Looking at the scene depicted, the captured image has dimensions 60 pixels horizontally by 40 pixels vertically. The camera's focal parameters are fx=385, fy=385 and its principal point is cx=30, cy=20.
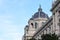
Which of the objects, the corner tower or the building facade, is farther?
the corner tower

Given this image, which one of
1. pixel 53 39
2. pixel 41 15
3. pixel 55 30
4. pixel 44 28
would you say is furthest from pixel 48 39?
pixel 41 15

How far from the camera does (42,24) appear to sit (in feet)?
421

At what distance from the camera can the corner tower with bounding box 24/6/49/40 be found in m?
136

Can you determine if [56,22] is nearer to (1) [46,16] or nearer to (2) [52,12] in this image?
(2) [52,12]

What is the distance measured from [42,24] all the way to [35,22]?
33.6ft

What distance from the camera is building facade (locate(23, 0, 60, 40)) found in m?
93.2

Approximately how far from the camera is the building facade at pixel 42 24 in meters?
93.2

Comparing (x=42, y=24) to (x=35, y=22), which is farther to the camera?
(x=35, y=22)

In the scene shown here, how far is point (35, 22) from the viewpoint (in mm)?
138375

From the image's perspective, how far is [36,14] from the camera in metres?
138

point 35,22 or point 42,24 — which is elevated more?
point 35,22

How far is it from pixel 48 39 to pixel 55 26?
17340 mm

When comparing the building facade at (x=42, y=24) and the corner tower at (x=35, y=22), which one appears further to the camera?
the corner tower at (x=35, y=22)

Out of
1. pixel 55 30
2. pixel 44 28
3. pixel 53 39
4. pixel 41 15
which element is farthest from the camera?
pixel 41 15
